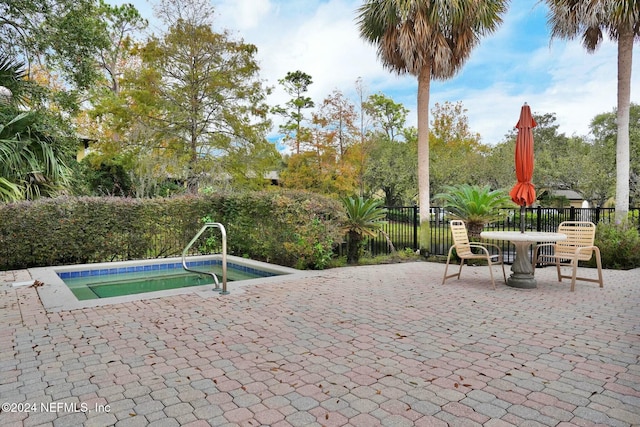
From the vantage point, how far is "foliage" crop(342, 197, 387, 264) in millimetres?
8281

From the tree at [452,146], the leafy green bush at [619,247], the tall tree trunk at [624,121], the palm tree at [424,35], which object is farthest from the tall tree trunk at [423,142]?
the tree at [452,146]

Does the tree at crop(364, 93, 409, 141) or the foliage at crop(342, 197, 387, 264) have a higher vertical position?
the tree at crop(364, 93, 409, 141)

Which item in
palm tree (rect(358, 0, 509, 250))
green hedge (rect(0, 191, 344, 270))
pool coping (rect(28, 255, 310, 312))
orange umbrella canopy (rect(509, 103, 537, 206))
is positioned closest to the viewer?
pool coping (rect(28, 255, 310, 312))

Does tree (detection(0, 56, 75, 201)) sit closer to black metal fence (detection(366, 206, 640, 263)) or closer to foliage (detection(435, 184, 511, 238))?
black metal fence (detection(366, 206, 640, 263))

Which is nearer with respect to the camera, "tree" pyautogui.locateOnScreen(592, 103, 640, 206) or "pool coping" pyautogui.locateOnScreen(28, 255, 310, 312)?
"pool coping" pyautogui.locateOnScreen(28, 255, 310, 312)

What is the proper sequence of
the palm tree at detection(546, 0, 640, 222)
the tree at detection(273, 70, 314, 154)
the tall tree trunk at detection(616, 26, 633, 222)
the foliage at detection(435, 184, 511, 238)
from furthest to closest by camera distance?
the tree at detection(273, 70, 314, 154) < the tall tree trunk at detection(616, 26, 633, 222) < the palm tree at detection(546, 0, 640, 222) < the foliage at detection(435, 184, 511, 238)

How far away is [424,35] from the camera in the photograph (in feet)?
29.1

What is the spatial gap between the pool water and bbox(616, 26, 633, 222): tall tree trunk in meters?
8.26

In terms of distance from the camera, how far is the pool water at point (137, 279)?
21.8 ft

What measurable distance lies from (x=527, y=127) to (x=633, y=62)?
6.06 metres

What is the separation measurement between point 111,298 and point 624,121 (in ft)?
36.5

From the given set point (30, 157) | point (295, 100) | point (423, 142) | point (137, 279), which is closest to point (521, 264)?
point (423, 142)

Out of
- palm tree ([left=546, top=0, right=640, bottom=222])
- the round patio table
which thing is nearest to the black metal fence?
palm tree ([left=546, top=0, right=640, bottom=222])

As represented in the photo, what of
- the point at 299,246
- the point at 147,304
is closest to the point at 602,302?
the point at 299,246
